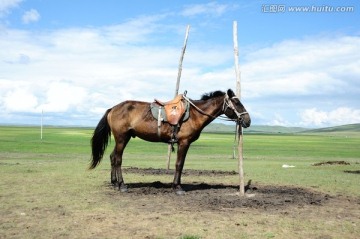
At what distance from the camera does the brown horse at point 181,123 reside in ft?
44.1

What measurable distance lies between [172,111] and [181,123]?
0.52 meters

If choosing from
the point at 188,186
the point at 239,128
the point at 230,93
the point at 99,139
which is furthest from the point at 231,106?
the point at 99,139

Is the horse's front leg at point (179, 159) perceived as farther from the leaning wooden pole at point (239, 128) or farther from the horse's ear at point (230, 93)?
the horse's ear at point (230, 93)

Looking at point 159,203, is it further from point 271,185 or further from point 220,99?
point 271,185

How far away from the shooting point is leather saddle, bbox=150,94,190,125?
13.5 meters

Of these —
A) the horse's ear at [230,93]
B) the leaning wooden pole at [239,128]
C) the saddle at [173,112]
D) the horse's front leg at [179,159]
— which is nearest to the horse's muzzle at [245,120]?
the leaning wooden pole at [239,128]

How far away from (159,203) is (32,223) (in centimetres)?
380

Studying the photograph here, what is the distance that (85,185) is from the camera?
15.1m

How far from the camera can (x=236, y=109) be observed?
13.4 metres

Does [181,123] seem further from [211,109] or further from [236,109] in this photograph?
[236,109]

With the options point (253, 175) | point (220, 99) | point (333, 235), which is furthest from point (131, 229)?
point (253, 175)

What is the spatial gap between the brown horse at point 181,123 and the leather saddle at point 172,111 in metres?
0.19

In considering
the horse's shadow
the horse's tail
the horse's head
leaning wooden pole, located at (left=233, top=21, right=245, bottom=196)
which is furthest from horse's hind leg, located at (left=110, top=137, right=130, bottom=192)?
leaning wooden pole, located at (left=233, top=21, right=245, bottom=196)

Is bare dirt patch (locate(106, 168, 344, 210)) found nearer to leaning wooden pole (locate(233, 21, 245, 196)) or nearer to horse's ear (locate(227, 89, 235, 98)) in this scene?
leaning wooden pole (locate(233, 21, 245, 196))
